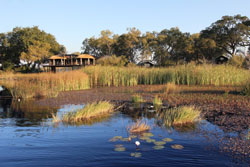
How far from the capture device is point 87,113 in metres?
9.26

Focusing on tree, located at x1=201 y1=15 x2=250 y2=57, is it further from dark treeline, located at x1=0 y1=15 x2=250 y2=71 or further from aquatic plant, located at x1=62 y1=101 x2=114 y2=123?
aquatic plant, located at x1=62 y1=101 x2=114 y2=123

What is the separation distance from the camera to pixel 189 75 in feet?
65.2

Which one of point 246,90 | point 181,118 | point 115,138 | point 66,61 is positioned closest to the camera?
point 115,138

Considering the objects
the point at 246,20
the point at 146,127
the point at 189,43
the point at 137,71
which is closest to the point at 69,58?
the point at 189,43

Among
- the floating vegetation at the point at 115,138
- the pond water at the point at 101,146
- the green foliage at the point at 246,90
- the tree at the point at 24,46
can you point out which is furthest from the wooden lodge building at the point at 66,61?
the floating vegetation at the point at 115,138

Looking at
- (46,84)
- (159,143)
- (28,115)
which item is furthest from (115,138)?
(46,84)

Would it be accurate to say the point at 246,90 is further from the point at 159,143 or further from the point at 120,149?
the point at 120,149

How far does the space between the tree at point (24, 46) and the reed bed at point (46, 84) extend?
39.9 m

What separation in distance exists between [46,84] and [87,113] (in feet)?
30.8

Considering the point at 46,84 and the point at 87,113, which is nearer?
the point at 87,113

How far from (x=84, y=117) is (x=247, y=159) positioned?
5810 mm

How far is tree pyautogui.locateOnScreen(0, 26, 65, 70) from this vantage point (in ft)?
184

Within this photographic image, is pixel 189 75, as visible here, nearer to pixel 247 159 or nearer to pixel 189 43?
pixel 247 159

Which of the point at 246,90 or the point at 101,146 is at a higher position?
the point at 246,90
